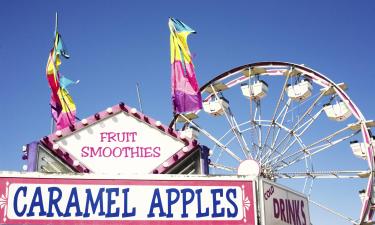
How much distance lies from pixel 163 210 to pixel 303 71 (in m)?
22.1

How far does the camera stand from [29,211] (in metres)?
6.55

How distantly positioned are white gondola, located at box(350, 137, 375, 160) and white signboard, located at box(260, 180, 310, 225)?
58.1 feet

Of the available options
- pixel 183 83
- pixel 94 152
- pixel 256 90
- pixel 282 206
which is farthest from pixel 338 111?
pixel 282 206

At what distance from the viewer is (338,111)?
1042 inches

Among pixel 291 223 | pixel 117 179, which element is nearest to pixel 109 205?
pixel 117 179

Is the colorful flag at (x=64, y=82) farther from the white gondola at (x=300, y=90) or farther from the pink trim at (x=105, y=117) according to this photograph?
the white gondola at (x=300, y=90)

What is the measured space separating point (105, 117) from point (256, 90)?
18725 millimetres

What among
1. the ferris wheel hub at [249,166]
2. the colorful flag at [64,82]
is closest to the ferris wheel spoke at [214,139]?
the ferris wheel hub at [249,166]

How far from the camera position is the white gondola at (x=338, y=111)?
26.2 meters

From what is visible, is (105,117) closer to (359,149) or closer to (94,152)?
(94,152)

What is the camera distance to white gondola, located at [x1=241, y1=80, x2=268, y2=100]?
28.3 metres

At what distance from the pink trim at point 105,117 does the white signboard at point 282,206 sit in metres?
2.67

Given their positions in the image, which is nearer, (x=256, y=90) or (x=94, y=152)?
(x=94, y=152)

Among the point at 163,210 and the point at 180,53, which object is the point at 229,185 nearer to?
the point at 163,210
